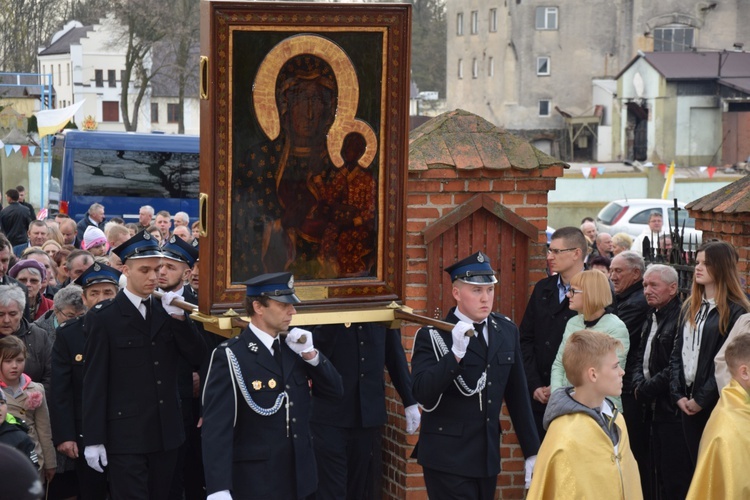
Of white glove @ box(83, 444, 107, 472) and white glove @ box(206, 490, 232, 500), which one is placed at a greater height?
white glove @ box(206, 490, 232, 500)

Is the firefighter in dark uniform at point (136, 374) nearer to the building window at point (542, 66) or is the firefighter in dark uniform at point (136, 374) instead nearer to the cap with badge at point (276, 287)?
the cap with badge at point (276, 287)

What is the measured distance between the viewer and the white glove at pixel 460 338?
5.92 metres

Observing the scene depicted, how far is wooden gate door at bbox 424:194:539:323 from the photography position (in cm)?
778

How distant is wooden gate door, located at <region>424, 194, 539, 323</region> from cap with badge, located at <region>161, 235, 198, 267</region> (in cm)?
159

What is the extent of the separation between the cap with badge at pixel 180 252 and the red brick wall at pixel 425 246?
1.47m

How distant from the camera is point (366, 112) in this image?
6.48 m

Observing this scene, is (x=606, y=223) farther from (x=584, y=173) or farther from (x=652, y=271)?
(x=652, y=271)

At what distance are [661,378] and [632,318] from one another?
93cm

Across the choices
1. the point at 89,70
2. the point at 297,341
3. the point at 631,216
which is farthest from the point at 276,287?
the point at 89,70

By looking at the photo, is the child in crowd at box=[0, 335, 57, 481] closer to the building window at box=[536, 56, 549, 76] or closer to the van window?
the van window

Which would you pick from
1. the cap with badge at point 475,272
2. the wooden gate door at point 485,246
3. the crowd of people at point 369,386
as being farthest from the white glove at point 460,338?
the wooden gate door at point 485,246

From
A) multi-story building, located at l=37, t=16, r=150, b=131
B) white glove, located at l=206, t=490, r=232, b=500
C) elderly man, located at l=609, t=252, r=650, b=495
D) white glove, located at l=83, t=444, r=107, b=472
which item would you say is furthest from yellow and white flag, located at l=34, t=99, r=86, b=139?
multi-story building, located at l=37, t=16, r=150, b=131

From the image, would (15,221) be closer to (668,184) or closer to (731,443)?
(731,443)

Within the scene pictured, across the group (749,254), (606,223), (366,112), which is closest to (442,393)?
(366,112)
